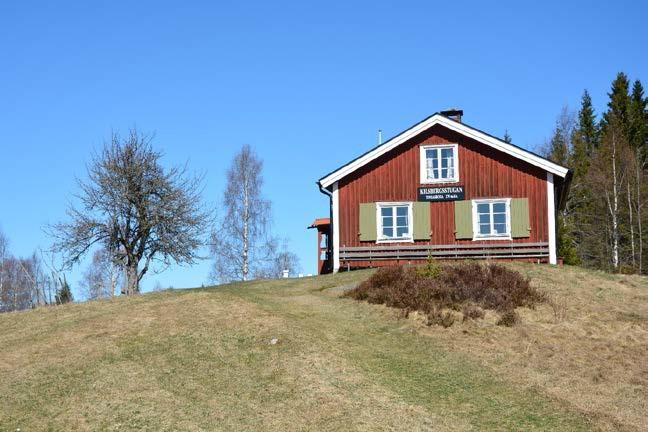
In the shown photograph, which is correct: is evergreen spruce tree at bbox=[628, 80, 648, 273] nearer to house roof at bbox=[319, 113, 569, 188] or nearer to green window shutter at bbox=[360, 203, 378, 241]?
house roof at bbox=[319, 113, 569, 188]

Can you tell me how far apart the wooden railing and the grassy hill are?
7.21m

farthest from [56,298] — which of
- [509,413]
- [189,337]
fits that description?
[509,413]

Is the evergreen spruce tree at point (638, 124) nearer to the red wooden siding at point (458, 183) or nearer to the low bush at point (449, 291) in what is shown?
the red wooden siding at point (458, 183)

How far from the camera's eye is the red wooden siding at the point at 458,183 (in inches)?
1300

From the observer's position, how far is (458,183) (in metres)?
33.6

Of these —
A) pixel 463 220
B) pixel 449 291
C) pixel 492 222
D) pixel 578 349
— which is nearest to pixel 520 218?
pixel 492 222

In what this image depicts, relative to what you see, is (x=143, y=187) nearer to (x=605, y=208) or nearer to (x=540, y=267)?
(x=540, y=267)

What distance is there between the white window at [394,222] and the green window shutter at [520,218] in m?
4.47

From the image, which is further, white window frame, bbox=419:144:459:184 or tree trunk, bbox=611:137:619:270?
tree trunk, bbox=611:137:619:270

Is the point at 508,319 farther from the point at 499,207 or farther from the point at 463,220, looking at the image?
the point at 499,207

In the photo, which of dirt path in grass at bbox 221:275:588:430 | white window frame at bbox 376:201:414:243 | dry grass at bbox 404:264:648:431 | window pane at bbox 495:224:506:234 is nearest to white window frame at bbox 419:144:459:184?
white window frame at bbox 376:201:414:243

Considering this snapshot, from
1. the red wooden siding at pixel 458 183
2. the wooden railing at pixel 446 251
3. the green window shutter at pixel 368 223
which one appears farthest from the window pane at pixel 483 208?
the green window shutter at pixel 368 223

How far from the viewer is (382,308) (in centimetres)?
2361

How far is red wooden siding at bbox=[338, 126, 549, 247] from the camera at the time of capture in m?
33.0
